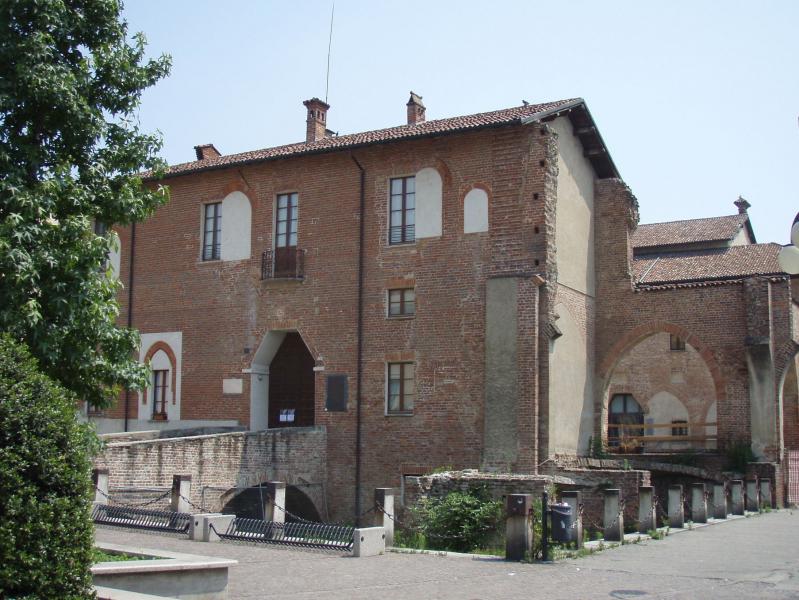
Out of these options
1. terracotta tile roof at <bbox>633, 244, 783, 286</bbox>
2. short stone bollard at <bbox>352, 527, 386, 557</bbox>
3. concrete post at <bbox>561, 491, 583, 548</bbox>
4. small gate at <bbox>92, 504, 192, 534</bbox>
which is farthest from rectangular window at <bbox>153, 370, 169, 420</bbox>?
concrete post at <bbox>561, 491, 583, 548</bbox>

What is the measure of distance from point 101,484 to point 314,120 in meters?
16.1

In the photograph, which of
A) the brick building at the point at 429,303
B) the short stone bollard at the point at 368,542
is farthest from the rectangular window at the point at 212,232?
the short stone bollard at the point at 368,542

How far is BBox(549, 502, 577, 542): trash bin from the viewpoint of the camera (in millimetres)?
13602

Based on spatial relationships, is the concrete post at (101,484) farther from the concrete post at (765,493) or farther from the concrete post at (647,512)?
the concrete post at (765,493)

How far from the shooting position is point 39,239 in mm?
10320

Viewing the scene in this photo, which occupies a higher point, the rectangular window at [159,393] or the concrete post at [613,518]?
the rectangular window at [159,393]

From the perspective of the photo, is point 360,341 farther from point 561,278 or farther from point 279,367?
point 561,278

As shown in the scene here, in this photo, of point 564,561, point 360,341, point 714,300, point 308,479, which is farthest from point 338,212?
point 564,561

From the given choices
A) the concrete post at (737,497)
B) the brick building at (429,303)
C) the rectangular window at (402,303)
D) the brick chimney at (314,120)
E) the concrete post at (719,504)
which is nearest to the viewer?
the concrete post at (719,504)

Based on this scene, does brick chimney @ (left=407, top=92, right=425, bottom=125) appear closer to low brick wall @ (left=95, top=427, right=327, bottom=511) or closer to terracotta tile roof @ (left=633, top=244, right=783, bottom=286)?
terracotta tile roof @ (left=633, top=244, right=783, bottom=286)

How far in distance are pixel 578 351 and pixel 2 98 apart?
679 inches

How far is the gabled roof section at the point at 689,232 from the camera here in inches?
1517

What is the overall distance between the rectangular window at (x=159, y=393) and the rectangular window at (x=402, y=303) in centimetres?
735

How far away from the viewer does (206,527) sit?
51.3 ft
